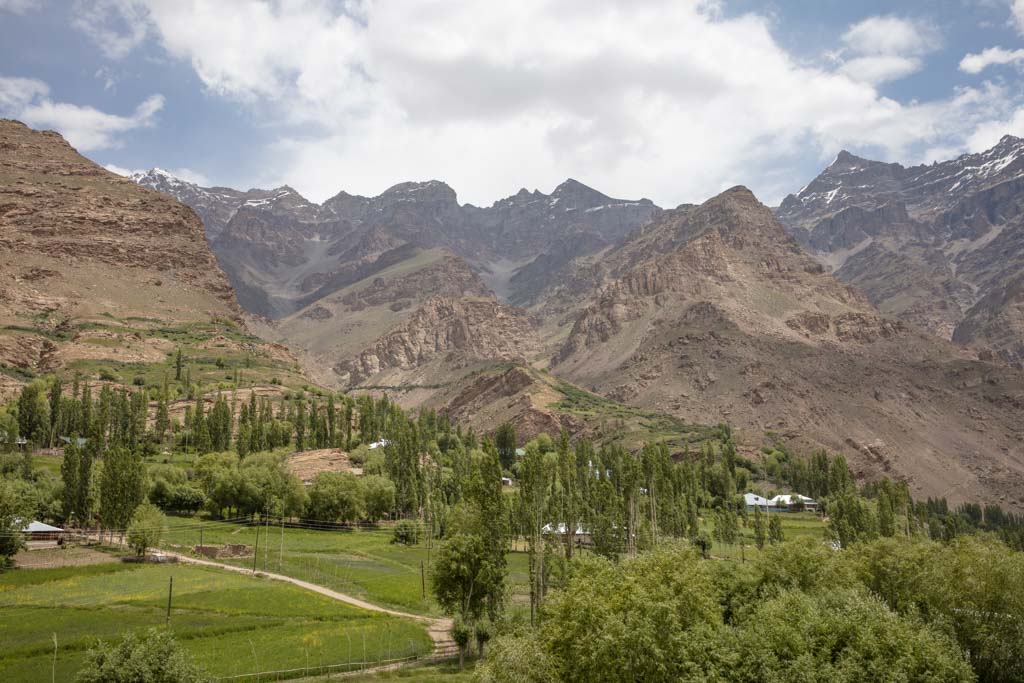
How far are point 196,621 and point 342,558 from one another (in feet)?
104

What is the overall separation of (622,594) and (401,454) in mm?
88384

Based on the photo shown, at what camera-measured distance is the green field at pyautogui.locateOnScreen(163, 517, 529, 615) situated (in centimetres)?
7894

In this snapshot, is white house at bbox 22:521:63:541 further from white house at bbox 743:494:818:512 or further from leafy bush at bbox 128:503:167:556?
white house at bbox 743:494:818:512

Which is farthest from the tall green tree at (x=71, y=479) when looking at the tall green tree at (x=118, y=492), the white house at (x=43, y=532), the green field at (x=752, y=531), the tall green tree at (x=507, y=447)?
the tall green tree at (x=507, y=447)

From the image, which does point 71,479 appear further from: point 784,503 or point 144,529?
point 784,503

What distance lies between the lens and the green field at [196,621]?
173 feet

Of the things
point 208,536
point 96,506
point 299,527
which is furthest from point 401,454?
point 96,506

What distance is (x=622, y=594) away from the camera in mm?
50781

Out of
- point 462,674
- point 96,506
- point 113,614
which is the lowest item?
point 462,674

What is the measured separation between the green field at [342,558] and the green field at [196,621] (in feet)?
21.5

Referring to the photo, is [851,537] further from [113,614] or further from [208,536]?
[113,614]

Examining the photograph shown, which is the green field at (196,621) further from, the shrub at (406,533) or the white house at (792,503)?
the white house at (792,503)

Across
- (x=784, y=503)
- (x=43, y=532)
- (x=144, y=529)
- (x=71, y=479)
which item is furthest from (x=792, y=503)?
(x=43, y=532)

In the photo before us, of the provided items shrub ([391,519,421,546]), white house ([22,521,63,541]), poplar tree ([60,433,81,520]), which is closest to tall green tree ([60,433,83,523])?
poplar tree ([60,433,81,520])
